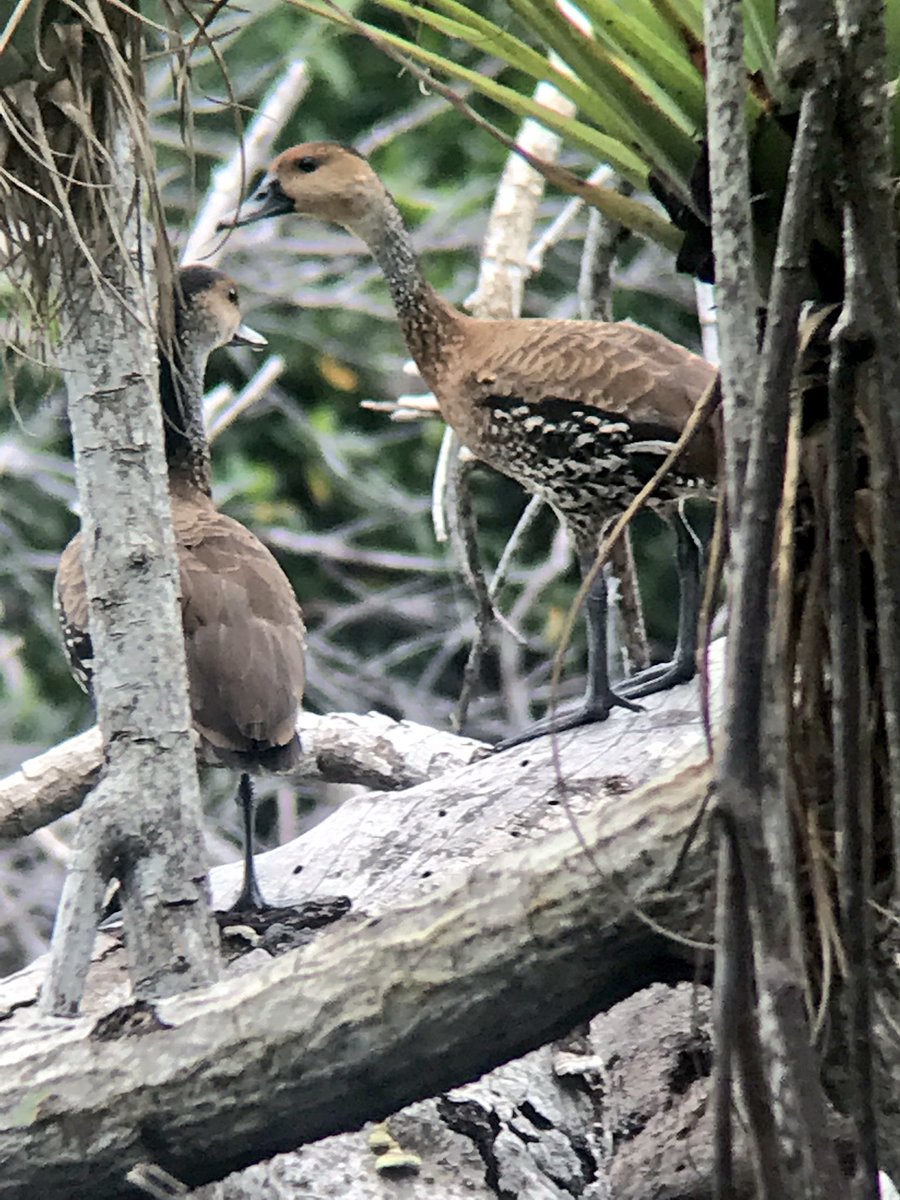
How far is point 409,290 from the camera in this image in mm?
3547

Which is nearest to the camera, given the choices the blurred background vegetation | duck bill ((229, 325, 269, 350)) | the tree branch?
the tree branch

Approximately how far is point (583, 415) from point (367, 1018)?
5.80ft

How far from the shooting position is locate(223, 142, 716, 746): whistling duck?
2904 mm

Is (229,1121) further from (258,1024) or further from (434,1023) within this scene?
(434,1023)

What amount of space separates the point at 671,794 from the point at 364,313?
14.6ft

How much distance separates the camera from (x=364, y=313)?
558 cm

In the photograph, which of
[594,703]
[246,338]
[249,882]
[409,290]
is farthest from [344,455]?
[249,882]

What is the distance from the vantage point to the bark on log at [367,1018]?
1293 millimetres

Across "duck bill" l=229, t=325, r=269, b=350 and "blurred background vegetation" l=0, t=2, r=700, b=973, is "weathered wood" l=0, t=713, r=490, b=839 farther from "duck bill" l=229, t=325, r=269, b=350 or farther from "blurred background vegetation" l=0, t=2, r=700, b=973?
"blurred background vegetation" l=0, t=2, r=700, b=973

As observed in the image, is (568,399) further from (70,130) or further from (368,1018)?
(368,1018)

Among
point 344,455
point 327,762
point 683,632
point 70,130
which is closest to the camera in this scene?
point 70,130

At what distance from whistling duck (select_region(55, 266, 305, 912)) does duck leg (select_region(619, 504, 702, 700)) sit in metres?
0.65

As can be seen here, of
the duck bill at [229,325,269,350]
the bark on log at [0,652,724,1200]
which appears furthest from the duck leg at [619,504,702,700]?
the bark on log at [0,652,724,1200]

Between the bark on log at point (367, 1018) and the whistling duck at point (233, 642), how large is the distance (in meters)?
0.94
